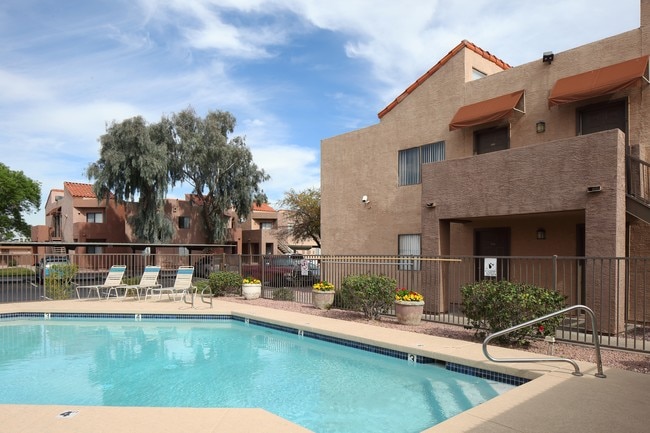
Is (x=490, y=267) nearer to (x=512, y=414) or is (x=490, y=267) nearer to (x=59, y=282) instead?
(x=512, y=414)

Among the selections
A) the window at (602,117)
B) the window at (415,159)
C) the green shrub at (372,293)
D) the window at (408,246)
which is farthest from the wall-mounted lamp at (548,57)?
the green shrub at (372,293)

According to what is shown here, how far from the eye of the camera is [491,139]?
13.7 m

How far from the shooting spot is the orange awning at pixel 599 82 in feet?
33.8

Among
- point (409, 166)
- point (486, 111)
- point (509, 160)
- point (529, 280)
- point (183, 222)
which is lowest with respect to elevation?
point (529, 280)

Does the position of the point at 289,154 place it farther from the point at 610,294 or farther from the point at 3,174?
the point at 3,174

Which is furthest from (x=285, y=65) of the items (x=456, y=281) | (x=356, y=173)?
(x=456, y=281)

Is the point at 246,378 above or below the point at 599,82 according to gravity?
below

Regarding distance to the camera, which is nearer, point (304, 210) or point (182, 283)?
point (182, 283)

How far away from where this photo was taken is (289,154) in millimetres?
34625

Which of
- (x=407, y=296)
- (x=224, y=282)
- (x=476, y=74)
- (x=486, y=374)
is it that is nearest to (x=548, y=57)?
(x=476, y=74)

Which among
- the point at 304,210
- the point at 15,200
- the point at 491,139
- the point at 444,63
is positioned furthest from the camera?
the point at 15,200

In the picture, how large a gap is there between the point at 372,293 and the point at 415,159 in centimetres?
586

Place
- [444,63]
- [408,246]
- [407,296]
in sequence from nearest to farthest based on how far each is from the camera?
[407,296] → [444,63] → [408,246]

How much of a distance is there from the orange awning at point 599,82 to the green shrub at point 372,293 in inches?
244
